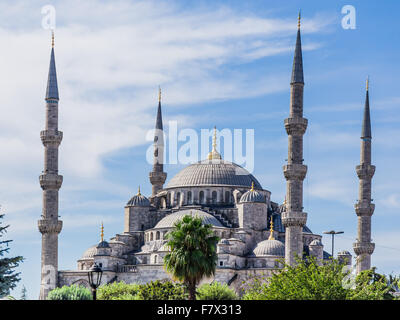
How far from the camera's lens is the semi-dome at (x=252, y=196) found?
77.2m

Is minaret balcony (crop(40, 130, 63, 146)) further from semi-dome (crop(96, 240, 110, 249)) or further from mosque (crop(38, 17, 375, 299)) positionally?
semi-dome (crop(96, 240, 110, 249))

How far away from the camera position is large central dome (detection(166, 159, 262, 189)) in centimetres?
8269

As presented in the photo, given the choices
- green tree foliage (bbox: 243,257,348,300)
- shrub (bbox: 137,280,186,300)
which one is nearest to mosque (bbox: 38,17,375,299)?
shrub (bbox: 137,280,186,300)

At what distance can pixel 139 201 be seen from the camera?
8081cm

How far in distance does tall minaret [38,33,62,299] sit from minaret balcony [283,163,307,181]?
60.8ft

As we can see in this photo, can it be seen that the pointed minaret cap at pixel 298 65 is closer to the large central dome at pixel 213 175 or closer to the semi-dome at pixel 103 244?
the large central dome at pixel 213 175

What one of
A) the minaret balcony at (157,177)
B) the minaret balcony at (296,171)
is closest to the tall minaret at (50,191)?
the minaret balcony at (157,177)

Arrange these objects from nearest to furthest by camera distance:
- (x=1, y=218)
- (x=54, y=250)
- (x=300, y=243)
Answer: (x=1, y=218) → (x=300, y=243) → (x=54, y=250)

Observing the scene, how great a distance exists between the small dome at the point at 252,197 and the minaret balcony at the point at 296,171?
521 inches
